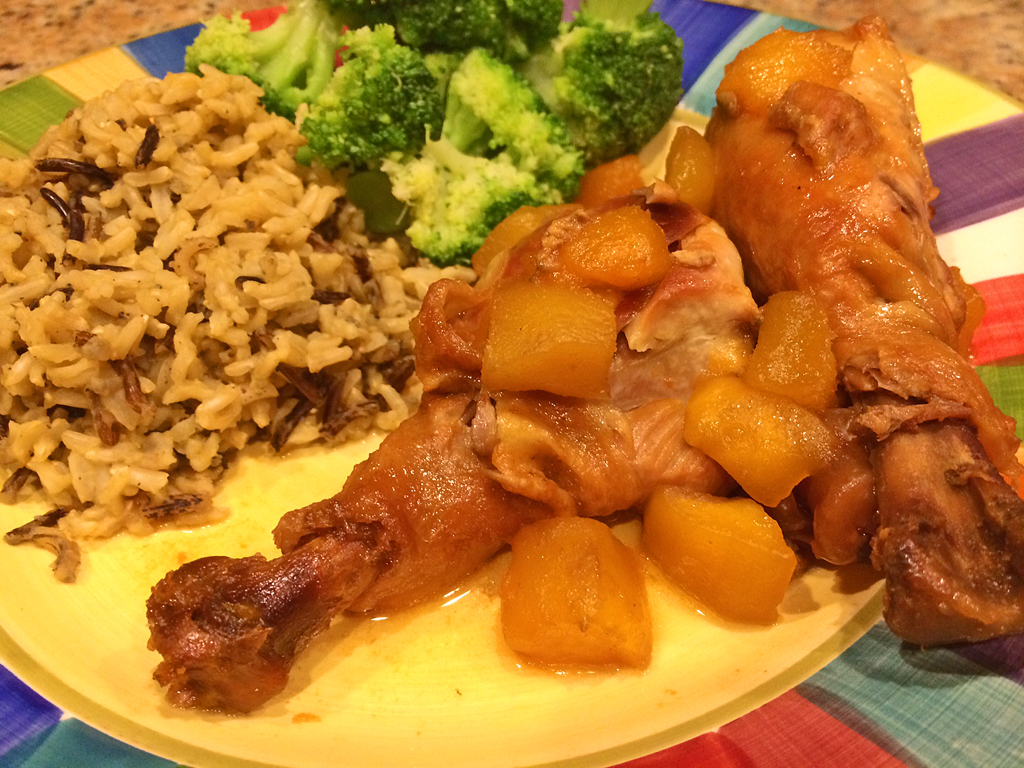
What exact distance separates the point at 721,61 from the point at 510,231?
64.3 inches

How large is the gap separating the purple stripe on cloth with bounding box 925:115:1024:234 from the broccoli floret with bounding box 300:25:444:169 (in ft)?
6.63

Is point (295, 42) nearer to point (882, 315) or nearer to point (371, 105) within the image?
point (371, 105)

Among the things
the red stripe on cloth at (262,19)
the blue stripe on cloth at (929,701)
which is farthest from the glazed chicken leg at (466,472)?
the red stripe on cloth at (262,19)

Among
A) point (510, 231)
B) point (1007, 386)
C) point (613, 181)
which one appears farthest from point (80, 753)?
point (1007, 386)

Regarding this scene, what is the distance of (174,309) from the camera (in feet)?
8.91

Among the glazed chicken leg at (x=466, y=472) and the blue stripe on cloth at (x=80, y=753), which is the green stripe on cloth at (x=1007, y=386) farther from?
the blue stripe on cloth at (x=80, y=753)

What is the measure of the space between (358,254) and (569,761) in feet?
6.67

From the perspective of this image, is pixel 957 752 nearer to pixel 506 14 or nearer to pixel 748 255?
pixel 748 255

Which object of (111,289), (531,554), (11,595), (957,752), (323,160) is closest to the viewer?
(957,752)

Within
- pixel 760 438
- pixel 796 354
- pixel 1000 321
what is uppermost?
pixel 796 354

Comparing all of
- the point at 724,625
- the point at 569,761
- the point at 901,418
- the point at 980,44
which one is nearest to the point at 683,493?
the point at 724,625

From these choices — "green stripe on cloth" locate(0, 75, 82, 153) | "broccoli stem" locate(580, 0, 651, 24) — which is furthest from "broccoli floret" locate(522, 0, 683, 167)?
"green stripe on cloth" locate(0, 75, 82, 153)

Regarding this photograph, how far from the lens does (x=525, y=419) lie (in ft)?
7.55

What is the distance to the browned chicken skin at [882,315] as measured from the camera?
1.83 m
